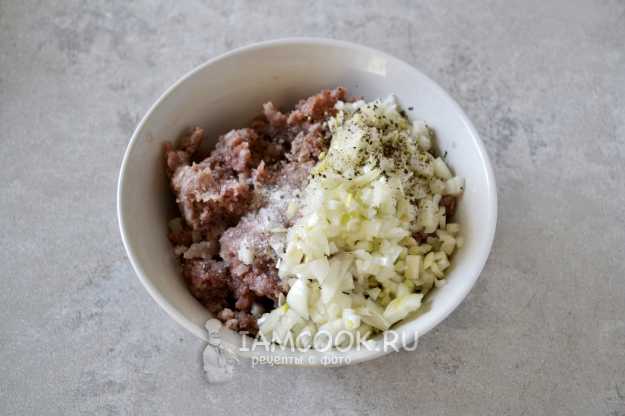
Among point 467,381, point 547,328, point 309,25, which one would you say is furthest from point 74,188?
point 547,328

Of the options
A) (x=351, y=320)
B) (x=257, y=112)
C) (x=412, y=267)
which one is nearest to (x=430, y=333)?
(x=412, y=267)

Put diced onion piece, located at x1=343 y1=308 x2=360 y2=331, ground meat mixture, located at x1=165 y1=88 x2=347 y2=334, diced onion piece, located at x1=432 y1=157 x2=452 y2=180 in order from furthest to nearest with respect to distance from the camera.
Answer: diced onion piece, located at x1=432 y1=157 x2=452 y2=180
ground meat mixture, located at x1=165 y1=88 x2=347 y2=334
diced onion piece, located at x1=343 y1=308 x2=360 y2=331

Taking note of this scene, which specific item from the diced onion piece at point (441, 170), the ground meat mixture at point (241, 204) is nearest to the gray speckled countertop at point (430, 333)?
the ground meat mixture at point (241, 204)

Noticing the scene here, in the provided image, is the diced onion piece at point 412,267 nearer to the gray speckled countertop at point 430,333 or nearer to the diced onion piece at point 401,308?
the diced onion piece at point 401,308

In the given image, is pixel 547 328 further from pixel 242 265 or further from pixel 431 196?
pixel 242 265

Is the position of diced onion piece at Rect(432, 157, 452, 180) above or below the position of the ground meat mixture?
above

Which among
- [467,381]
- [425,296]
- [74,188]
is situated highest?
[425,296]

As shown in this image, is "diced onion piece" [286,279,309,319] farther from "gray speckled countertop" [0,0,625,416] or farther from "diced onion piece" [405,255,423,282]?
"gray speckled countertop" [0,0,625,416]

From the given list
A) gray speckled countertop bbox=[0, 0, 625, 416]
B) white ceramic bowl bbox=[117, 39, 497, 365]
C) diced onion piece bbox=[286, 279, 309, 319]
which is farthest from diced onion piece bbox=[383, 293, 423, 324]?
gray speckled countertop bbox=[0, 0, 625, 416]
